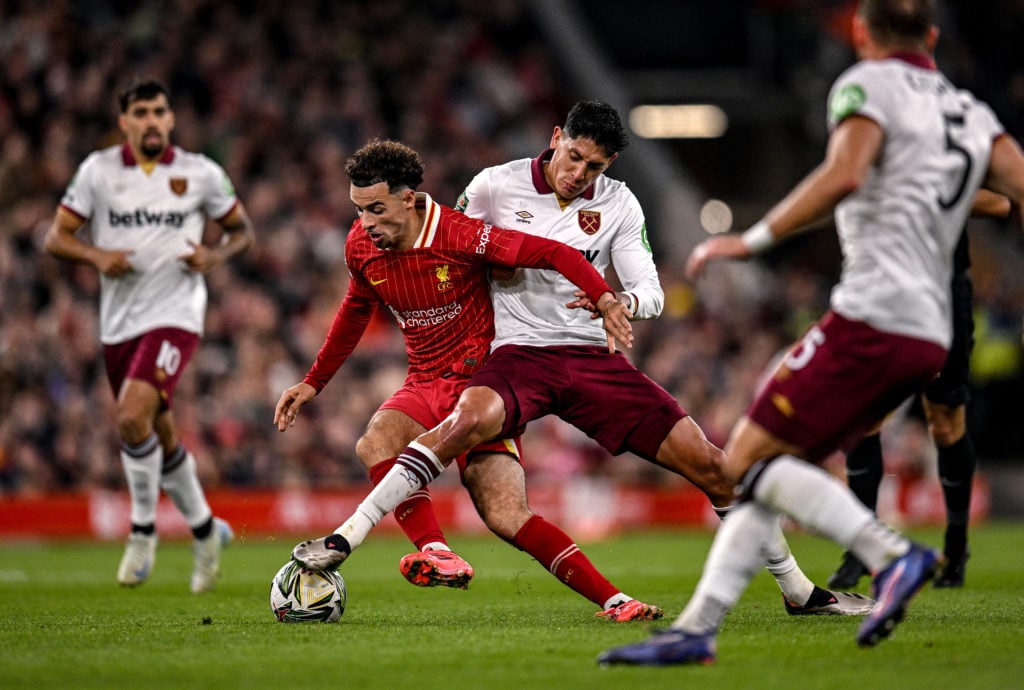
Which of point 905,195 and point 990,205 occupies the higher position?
point 990,205

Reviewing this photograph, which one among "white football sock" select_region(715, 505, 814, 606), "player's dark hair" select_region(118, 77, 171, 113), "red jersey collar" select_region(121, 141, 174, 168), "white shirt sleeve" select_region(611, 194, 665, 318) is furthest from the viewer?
"red jersey collar" select_region(121, 141, 174, 168)

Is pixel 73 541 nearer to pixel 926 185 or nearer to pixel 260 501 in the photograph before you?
pixel 260 501

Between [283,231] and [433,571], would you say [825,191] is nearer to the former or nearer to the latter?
[433,571]

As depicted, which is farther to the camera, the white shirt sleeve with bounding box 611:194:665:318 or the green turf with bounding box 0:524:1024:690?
the white shirt sleeve with bounding box 611:194:665:318

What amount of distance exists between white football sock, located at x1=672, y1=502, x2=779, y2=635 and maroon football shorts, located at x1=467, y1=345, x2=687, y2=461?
5.70ft

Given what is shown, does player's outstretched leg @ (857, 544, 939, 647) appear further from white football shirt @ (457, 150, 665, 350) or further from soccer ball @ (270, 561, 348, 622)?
soccer ball @ (270, 561, 348, 622)

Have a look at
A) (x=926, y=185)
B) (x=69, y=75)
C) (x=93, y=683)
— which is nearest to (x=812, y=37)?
(x=69, y=75)

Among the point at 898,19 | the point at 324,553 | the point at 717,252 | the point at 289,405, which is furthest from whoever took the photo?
the point at 289,405

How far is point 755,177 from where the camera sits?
2392cm

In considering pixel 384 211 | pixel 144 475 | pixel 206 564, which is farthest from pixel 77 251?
pixel 384 211

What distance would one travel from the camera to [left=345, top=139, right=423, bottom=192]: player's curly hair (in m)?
6.88

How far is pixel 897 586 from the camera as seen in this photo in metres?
4.92

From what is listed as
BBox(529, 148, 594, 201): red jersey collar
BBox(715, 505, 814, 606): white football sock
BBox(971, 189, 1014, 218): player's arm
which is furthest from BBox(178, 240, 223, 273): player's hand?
BBox(971, 189, 1014, 218): player's arm

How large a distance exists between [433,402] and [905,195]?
9.59 feet
